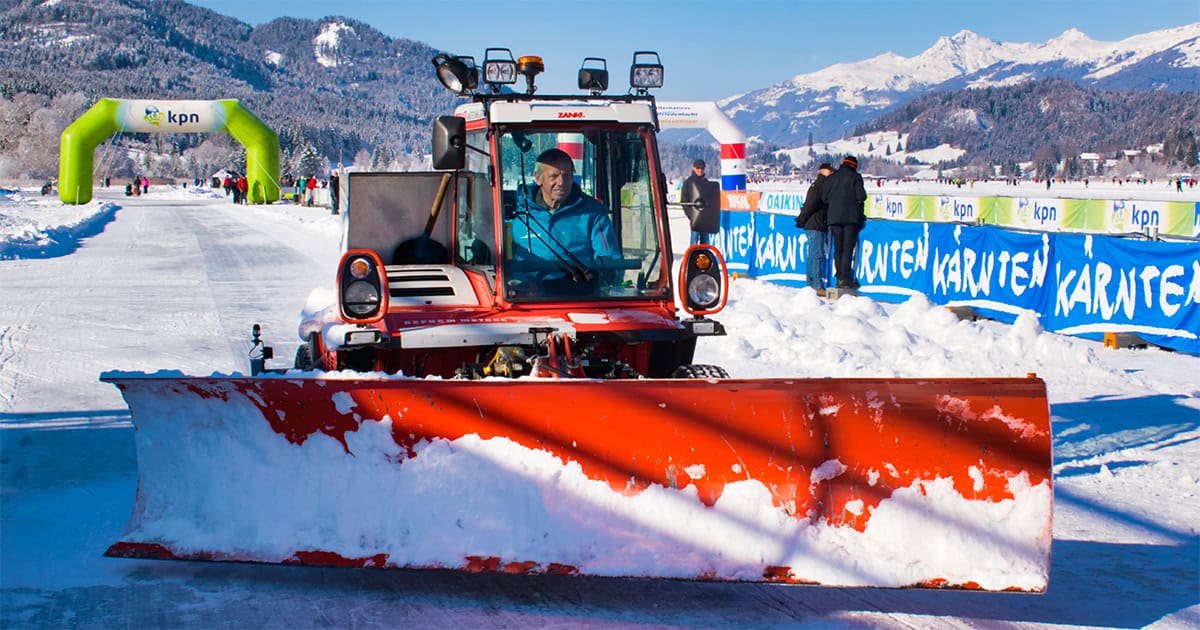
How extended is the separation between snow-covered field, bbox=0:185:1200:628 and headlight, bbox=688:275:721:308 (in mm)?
1825

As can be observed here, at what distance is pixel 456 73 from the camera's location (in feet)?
21.5

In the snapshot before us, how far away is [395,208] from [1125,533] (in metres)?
4.51

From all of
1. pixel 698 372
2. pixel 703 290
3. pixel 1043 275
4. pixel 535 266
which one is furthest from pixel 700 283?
pixel 1043 275

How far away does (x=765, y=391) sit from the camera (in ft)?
14.1

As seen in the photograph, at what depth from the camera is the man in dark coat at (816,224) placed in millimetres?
14609

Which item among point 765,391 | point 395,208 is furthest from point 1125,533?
point 395,208

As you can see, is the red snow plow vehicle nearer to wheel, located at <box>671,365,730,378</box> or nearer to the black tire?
wheel, located at <box>671,365,730,378</box>

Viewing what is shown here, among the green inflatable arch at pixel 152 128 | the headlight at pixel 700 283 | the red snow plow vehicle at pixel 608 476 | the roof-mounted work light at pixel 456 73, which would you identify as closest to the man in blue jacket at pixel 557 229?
the headlight at pixel 700 283

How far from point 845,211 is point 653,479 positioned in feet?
34.3

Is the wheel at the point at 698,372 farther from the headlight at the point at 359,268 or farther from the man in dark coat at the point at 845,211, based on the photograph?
the man in dark coat at the point at 845,211

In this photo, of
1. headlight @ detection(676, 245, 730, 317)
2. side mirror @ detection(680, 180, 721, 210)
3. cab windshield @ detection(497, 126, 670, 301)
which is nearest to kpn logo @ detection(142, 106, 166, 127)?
cab windshield @ detection(497, 126, 670, 301)

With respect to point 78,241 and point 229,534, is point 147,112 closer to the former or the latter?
point 78,241

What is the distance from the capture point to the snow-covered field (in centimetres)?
421

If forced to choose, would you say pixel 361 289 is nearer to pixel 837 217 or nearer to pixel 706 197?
pixel 706 197
